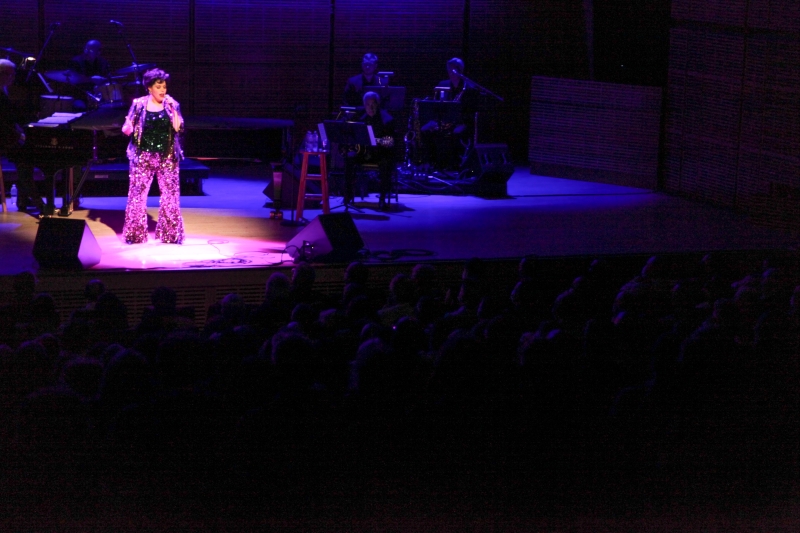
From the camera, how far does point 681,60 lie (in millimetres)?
11750

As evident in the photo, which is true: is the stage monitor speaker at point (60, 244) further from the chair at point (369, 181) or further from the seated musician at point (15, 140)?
the chair at point (369, 181)

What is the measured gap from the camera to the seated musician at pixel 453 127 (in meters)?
12.1

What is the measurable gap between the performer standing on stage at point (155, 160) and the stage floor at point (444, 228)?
0.17 m

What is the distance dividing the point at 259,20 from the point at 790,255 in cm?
798

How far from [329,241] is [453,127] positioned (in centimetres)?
507

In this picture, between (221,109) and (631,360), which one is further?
(221,109)

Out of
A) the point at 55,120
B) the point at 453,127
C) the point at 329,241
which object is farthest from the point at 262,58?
the point at 329,241

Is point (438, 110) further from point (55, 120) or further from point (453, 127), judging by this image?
point (55, 120)

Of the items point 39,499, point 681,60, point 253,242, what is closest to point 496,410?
point 39,499

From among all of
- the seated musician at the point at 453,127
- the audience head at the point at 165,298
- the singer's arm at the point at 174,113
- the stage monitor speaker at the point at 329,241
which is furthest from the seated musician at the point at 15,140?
the seated musician at the point at 453,127

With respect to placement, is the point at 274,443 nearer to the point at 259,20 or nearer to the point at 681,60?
the point at 681,60

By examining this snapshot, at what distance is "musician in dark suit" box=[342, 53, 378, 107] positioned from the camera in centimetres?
1185

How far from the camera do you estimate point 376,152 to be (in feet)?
34.1

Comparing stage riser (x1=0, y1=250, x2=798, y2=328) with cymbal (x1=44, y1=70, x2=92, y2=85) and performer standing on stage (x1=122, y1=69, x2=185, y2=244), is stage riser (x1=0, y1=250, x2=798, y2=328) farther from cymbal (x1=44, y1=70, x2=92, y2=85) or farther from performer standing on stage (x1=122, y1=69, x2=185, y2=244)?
cymbal (x1=44, y1=70, x2=92, y2=85)
